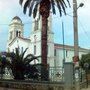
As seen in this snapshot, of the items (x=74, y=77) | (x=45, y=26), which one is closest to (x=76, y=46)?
(x=74, y=77)

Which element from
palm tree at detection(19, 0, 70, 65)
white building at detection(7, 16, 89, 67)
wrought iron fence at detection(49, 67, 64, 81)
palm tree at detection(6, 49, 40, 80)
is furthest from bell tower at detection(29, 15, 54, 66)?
wrought iron fence at detection(49, 67, 64, 81)

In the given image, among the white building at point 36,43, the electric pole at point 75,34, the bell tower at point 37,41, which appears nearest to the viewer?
the electric pole at point 75,34

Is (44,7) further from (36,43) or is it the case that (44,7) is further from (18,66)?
(36,43)

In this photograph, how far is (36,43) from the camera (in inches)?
3856

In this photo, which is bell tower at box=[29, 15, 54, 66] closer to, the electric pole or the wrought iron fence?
the wrought iron fence

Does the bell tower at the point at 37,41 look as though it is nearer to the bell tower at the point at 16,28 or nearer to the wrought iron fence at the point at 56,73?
the bell tower at the point at 16,28

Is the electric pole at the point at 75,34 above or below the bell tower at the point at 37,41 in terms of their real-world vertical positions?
below

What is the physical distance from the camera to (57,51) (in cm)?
10231

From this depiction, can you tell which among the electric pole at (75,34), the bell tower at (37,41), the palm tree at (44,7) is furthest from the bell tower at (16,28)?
the electric pole at (75,34)

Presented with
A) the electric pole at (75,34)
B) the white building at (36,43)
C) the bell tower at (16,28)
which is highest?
the bell tower at (16,28)

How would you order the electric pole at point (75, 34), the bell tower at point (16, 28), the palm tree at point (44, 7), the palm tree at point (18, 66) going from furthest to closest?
the bell tower at point (16, 28) → the palm tree at point (44, 7) → the palm tree at point (18, 66) → the electric pole at point (75, 34)

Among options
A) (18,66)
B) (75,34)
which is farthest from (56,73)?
(75,34)

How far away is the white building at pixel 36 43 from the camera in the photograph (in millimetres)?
96675

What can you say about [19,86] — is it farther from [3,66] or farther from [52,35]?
[52,35]
